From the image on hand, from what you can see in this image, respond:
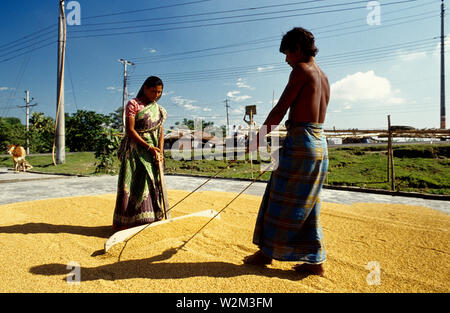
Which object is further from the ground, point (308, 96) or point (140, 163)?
point (308, 96)

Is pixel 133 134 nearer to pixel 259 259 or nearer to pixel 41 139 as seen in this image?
pixel 259 259

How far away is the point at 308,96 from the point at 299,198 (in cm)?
75

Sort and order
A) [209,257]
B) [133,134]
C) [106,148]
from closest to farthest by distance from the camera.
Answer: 1. [209,257]
2. [133,134]
3. [106,148]

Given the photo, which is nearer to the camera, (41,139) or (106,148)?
(106,148)

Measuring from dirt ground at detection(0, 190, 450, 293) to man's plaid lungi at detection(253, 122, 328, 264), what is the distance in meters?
0.22

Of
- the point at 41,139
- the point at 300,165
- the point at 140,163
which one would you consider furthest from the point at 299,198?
the point at 41,139

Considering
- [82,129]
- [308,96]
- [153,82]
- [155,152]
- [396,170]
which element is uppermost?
[82,129]

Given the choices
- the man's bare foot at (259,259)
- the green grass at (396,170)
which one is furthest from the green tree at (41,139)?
the man's bare foot at (259,259)

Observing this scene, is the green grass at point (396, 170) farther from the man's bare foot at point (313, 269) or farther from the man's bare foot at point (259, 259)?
the man's bare foot at point (313, 269)

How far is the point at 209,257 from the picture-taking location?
2307mm

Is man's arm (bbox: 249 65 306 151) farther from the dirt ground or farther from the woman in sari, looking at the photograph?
the woman in sari

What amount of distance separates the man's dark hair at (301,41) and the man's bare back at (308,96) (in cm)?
10
